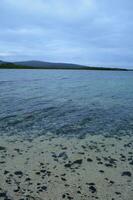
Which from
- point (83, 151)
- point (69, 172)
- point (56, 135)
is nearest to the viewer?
point (69, 172)

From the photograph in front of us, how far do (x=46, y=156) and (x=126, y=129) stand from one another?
28.1 feet

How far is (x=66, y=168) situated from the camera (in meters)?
11.5

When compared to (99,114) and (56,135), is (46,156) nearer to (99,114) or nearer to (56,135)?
(56,135)

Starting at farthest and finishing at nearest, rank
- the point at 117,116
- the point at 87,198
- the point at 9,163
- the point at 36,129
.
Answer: the point at 117,116
the point at 36,129
the point at 9,163
the point at 87,198

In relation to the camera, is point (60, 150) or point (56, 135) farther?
point (56, 135)

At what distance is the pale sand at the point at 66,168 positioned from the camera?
9281 millimetres

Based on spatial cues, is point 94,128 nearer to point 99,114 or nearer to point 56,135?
point 56,135

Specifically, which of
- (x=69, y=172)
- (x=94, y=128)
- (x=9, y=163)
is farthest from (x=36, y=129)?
(x=69, y=172)

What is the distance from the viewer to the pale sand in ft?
30.5

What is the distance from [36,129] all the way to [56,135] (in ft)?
8.02

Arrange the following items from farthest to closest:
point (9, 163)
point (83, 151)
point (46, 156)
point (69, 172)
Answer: point (83, 151), point (46, 156), point (9, 163), point (69, 172)

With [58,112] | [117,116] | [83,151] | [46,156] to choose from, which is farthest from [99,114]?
[46,156]

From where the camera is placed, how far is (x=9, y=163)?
39.0 feet

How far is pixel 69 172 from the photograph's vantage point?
11.1m
